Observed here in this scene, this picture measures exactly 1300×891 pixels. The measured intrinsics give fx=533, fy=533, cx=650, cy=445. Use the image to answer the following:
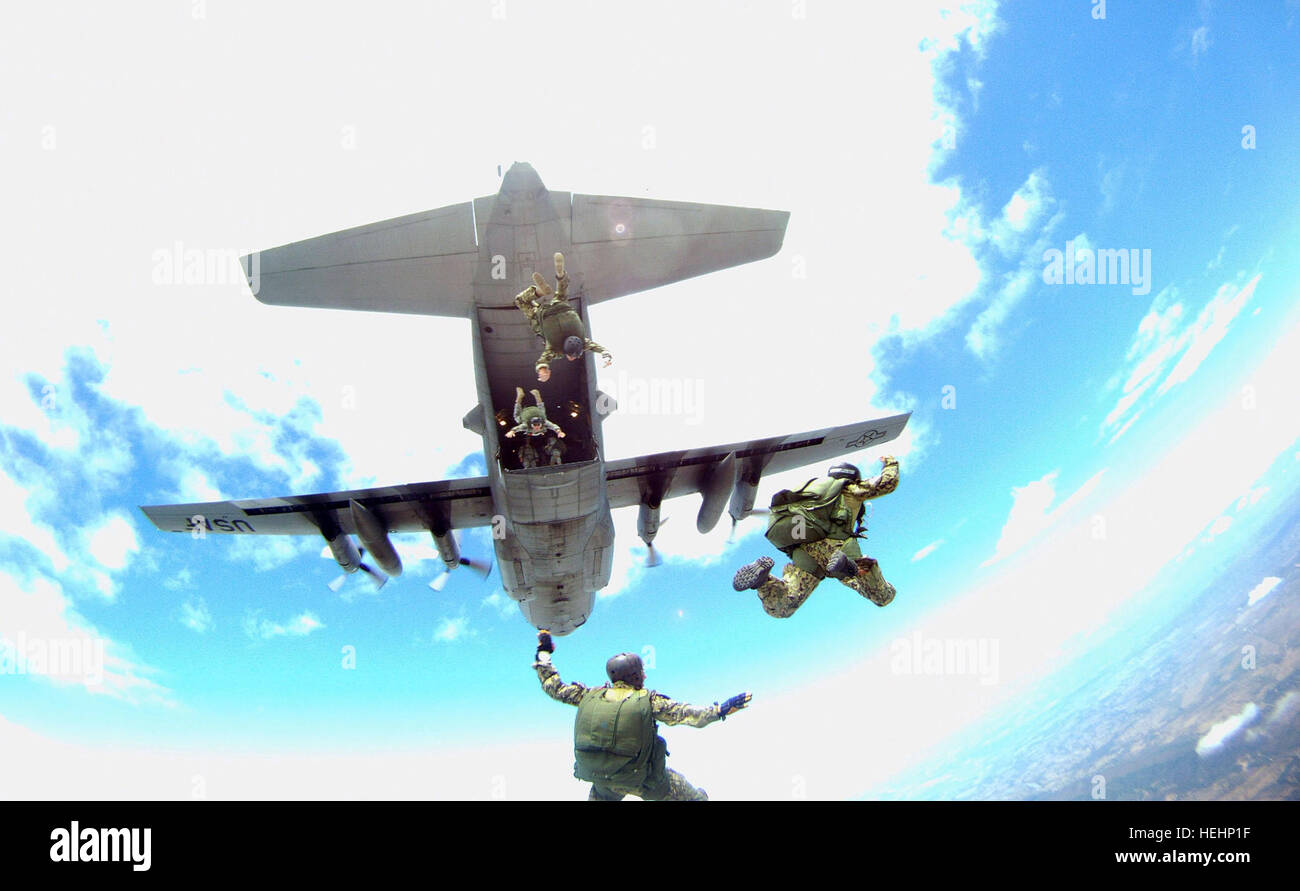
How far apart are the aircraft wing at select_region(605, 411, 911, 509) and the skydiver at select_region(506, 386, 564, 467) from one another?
3144 millimetres

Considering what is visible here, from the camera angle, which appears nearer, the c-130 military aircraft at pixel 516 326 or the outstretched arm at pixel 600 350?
the outstretched arm at pixel 600 350

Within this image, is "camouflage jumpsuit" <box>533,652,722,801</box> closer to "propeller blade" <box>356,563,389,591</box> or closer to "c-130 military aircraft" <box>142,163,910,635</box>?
"c-130 military aircraft" <box>142,163,910,635</box>

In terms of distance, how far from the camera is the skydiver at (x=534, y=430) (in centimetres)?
907

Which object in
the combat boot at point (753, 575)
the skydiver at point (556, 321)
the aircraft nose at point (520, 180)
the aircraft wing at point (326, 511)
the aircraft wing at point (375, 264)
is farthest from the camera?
the aircraft wing at point (326, 511)

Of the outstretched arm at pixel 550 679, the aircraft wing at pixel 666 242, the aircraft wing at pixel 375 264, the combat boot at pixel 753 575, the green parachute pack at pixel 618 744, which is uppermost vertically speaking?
the aircraft wing at pixel 666 242

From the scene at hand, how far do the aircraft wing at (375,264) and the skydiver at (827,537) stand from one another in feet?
23.6

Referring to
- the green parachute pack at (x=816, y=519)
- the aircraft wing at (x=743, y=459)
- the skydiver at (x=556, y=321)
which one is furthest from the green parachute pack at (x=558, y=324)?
the aircraft wing at (x=743, y=459)

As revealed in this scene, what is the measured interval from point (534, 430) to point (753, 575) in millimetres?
4645

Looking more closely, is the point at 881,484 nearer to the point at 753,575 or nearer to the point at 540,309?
the point at 753,575

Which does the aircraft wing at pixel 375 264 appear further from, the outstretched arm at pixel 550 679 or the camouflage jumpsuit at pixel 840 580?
the camouflage jumpsuit at pixel 840 580

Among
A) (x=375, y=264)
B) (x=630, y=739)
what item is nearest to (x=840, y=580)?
(x=630, y=739)
